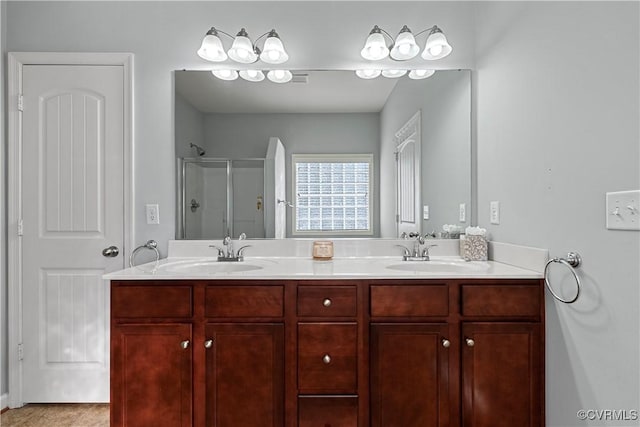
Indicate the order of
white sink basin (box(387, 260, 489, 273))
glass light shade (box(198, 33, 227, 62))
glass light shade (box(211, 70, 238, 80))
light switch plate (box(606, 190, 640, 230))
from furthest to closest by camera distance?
glass light shade (box(211, 70, 238, 80)) < glass light shade (box(198, 33, 227, 62)) < white sink basin (box(387, 260, 489, 273)) < light switch plate (box(606, 190, 640, 230))

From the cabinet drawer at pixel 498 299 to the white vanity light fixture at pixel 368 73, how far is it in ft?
4.21

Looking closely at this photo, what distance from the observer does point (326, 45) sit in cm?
210

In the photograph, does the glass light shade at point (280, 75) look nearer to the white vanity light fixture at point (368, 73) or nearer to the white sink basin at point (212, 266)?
the white vanity light fixture at point (368, 73)

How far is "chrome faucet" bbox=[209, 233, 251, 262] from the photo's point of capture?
1.98 metres

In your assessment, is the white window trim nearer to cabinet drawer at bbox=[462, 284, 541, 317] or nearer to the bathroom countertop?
the bathroom countertop

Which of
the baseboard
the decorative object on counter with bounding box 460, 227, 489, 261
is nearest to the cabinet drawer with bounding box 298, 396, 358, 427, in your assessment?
the decorative object on counter with bounding box 460, 227, 489, 261

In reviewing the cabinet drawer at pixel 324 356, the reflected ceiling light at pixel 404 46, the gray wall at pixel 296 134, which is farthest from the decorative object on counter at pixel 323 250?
the reflected ceiling light at pixel 404 46

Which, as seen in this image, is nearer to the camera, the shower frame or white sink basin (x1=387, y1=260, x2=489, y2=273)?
white sink basin (x1=387, y1=260, x2=489, y2=273)

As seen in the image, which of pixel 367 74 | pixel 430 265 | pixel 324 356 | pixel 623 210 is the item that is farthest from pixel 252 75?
pixel 623 210

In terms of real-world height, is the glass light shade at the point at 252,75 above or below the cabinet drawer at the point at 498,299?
above

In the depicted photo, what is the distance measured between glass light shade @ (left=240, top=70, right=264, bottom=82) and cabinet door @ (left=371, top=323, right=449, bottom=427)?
1551mm

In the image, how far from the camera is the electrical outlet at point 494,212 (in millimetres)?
1831

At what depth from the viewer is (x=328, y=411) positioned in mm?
1440

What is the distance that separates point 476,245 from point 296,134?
1.18 metres
